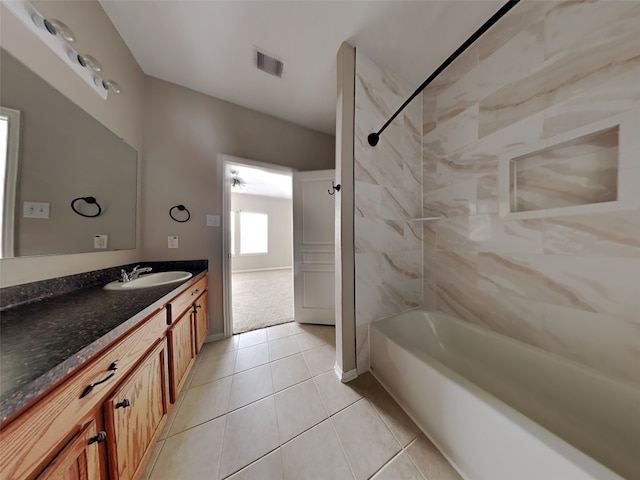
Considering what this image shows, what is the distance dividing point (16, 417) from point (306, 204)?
2.09m

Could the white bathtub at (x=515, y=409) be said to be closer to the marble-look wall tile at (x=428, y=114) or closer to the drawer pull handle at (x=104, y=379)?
the drawer pull handle at (x=104, y=379)

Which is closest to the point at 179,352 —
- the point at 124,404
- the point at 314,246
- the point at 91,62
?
the point at 124,404

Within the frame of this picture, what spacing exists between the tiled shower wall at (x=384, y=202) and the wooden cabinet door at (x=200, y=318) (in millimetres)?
1277

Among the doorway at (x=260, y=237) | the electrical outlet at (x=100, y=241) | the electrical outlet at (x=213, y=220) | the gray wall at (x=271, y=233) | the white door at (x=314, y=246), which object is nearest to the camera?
the electrical outlet at (x=100, y=241)

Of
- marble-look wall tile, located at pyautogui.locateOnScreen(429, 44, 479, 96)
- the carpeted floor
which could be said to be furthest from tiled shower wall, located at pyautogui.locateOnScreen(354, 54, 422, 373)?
the carpeted floor

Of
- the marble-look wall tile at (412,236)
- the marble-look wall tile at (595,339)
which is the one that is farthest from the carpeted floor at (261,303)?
the marble-look wall tile at (595,339)

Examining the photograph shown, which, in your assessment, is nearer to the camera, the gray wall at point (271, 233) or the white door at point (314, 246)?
the white door at point (314, 246)

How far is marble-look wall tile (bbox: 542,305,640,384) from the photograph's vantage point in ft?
Answer: 2.90

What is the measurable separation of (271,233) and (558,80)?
5.38m

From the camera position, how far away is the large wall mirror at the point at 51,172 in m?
0.81

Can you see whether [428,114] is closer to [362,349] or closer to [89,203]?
[362,349]

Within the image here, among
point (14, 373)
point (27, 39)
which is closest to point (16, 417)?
point (14, 373)

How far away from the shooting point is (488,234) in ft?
4.37

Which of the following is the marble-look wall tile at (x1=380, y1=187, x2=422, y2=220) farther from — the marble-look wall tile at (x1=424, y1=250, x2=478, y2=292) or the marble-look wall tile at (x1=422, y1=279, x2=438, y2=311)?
the marble-look wall tile at (x1=422, y1=279, x2=438, y2=311)
